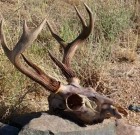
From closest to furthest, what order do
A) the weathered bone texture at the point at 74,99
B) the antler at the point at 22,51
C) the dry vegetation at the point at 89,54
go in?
1. the antler at the point at 22,51
2. the weathered bone texture at the point at 74,99
3. the dry vegetation at the point at 89,54

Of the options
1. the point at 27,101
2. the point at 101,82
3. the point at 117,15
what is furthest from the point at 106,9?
the point at 27,101

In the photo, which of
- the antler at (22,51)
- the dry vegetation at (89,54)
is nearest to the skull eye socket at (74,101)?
the antler at (22,51)

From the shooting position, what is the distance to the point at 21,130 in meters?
4.75

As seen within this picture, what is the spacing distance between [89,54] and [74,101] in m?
1.82

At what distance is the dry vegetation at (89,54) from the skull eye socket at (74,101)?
77 cm

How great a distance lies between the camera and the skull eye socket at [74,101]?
493 cm

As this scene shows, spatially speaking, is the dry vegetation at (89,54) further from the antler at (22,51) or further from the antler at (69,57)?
the antler at (22,51)

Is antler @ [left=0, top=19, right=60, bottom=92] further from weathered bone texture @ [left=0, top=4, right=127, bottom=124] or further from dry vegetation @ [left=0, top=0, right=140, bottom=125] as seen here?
dry vegetation @ [left=0, top=0, right=140, bottom=125]

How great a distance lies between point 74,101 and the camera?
5012 mm

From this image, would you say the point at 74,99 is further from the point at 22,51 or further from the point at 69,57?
the point at 22,51

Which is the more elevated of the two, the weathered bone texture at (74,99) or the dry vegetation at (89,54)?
the weathered bone texture at (74,99)

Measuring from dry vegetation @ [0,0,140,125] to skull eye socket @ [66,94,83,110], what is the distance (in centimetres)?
77

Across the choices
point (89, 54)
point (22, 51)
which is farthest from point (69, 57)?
point (89, 54)

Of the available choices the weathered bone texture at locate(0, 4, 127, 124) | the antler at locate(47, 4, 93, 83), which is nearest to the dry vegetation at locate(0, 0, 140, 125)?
the antler at locate(47, 4, 93, 83)
